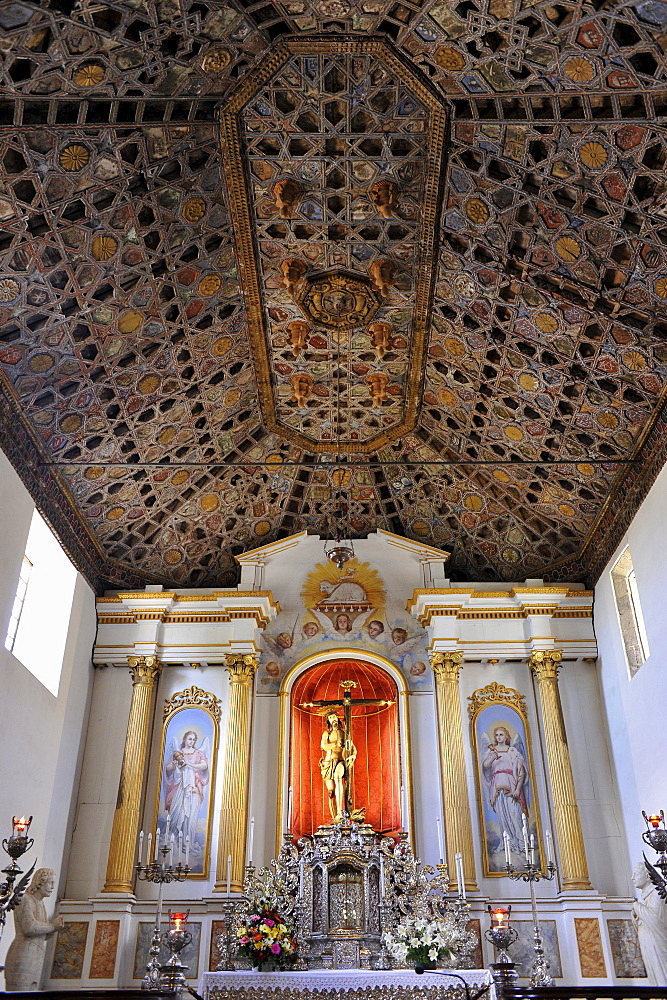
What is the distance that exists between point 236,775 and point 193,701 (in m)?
1.57

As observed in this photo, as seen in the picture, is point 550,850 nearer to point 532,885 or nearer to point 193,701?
point 532,885

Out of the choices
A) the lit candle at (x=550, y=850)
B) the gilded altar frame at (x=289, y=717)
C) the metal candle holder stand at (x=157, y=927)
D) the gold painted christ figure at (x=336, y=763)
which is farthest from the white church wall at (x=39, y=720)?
the lit candle at (x=550, y=850)

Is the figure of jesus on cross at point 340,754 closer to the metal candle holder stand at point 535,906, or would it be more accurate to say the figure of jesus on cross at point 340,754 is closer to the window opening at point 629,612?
the metal candle holder stand at point 535,906

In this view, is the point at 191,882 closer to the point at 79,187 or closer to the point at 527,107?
the point at 79,187

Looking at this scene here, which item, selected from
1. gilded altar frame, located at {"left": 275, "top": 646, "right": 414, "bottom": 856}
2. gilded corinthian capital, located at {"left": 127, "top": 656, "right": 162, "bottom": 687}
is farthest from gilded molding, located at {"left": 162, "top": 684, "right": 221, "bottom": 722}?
gilded altar frame, located at {"left": 275, "top": 646, "right": 414, "bottom": 856}

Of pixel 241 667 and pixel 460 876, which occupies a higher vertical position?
pixel 241 667

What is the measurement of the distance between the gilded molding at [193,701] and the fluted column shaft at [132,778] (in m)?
0.36

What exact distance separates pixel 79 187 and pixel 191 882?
31.7ft

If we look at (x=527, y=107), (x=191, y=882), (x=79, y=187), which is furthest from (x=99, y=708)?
(x=527, y=107)

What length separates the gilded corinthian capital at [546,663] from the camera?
1475 cm

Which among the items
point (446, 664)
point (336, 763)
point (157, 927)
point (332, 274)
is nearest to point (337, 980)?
point (157, 927)

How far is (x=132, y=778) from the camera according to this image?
14117 millimetres

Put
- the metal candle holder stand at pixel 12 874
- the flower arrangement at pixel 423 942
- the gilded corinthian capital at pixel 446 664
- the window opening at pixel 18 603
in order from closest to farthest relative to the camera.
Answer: the metal candle holder stand at pixel 12 874, the flower arrangement at pixel 423 942, the window opening at pixel 18 603, the gilded corinthian capital at pixel 446 664

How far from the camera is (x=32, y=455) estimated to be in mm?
12453
